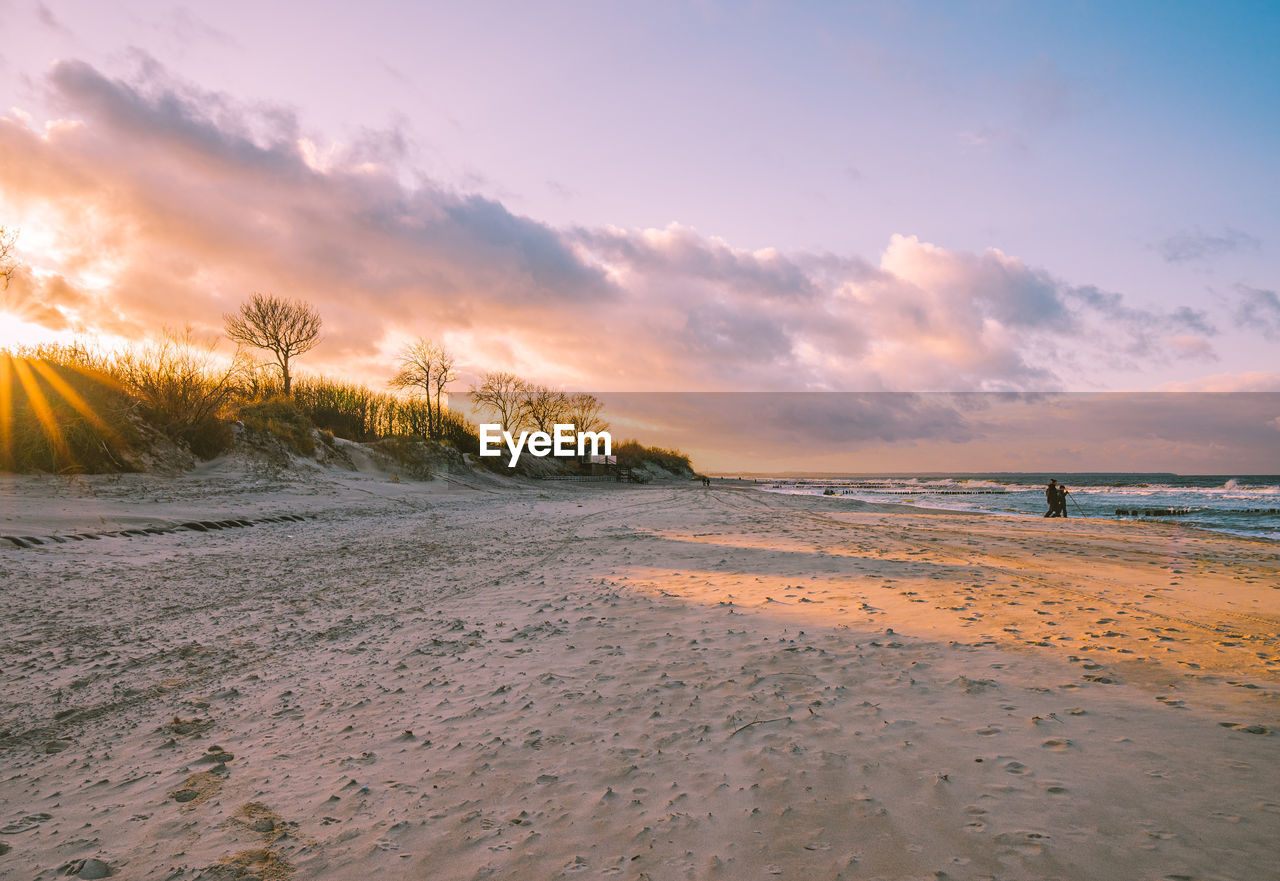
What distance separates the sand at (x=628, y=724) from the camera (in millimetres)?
2521

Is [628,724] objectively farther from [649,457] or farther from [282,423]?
[649,457]

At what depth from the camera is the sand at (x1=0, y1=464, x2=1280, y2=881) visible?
2521 mm

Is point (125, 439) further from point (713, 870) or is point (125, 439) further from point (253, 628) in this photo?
point (713, 870)

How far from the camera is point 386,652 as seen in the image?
5180mm

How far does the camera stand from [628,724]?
3.71m

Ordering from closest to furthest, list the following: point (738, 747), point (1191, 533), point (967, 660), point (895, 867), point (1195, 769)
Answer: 1. point (895, 867)
2. point (1195, 769)
3. point (738, 747)
4. point (967, 660)
5. point (1191, 533)

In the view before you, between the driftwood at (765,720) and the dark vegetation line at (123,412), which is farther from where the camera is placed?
the dark vegetation line at (123,412)

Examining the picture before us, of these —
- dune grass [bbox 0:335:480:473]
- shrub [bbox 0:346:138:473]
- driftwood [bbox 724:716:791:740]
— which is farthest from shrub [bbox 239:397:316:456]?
driftwood [bbox 724:716:791:740]

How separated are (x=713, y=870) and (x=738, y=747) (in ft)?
3.42

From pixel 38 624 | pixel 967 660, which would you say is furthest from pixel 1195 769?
pixel 38 624

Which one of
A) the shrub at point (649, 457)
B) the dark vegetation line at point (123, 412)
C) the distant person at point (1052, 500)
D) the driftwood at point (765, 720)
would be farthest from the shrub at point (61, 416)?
the shrub at point (649, 457)

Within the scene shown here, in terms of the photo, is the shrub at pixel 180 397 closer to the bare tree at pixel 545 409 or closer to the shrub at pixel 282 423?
the shrub at pixel 282 423

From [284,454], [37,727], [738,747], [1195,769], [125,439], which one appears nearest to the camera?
[1195,769]

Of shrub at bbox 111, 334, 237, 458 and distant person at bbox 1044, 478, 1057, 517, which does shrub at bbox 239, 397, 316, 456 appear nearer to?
shrub at bbox 111, 334, 237, 458
